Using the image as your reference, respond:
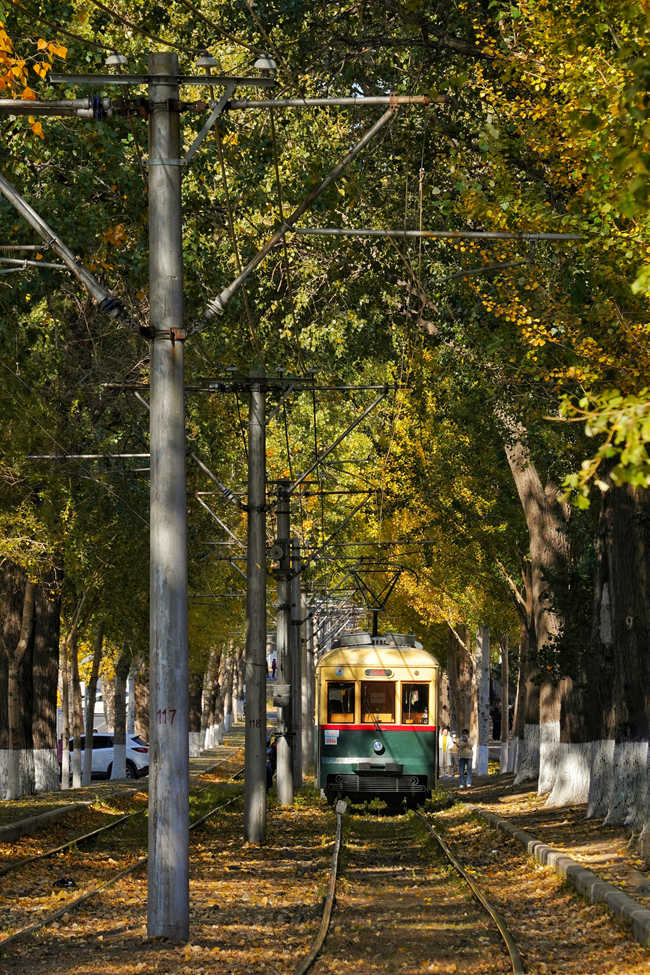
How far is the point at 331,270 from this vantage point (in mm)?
22469

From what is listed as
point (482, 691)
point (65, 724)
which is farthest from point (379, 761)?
point (65, 724)

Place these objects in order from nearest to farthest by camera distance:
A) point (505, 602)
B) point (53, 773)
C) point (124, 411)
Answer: point (124, 411), point (53, 773), point (505, 602)

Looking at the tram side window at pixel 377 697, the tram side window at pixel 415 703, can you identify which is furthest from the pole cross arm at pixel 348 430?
the tram side window at pixel 415 703

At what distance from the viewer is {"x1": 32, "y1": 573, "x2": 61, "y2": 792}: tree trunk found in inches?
1242

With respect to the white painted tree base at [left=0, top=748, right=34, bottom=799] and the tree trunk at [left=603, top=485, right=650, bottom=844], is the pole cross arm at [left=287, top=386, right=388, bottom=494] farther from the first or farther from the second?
the white painted tree base at [left=0, top=748, right=34, bottom=799]

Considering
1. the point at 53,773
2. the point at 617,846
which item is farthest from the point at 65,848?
the point at 53,773

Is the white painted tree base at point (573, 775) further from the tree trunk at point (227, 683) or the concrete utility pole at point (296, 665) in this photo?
the tree trunk at point (227, 683)

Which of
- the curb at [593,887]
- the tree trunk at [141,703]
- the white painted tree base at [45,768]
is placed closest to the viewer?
the curb at [593,887]

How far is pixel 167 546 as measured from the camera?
11984mm

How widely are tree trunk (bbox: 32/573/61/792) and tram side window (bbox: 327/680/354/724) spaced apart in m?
5.80

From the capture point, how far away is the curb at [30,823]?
71.3ft

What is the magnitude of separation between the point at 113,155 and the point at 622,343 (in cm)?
567

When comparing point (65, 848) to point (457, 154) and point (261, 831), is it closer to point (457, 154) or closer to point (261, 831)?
point (261, 831)

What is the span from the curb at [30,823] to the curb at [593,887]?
717cm
